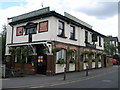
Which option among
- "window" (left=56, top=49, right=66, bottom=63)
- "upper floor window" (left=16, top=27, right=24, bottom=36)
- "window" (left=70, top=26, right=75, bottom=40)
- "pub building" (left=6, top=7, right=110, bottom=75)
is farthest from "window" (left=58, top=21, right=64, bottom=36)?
"upper floor window" (left=16, top=27, right=24, bottom=36)

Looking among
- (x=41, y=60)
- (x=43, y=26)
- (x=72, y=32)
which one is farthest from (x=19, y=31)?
(x=72, y=32)

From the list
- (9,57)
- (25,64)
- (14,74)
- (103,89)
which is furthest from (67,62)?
(103,89)

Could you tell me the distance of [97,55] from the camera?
27.3 m

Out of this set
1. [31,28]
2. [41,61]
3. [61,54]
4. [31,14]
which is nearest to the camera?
[41,61]

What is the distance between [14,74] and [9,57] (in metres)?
7.02

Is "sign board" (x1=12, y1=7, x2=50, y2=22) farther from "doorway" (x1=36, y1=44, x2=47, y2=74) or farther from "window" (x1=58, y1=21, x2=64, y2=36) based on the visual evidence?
"doorway" (x1=36, y1=44, x2=47, y2=74)

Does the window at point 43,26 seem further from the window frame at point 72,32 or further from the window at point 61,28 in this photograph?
the window frame at point 72,32

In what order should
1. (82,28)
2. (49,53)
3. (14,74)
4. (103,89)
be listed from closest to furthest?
1. (103,89)
2. (14,74)
3. (49,53)
4. (82,28)

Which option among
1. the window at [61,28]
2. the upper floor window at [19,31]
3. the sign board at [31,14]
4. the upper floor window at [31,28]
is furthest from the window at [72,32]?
the upper floor window at [19,31]

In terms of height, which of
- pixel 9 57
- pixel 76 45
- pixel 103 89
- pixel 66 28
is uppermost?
pixel 66 28

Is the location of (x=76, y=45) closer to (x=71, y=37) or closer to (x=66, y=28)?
(x=71, y=37)

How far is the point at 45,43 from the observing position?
16.4 metres

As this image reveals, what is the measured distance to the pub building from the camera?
16.7 meters

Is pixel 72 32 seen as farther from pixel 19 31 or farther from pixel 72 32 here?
pixel 19 31
